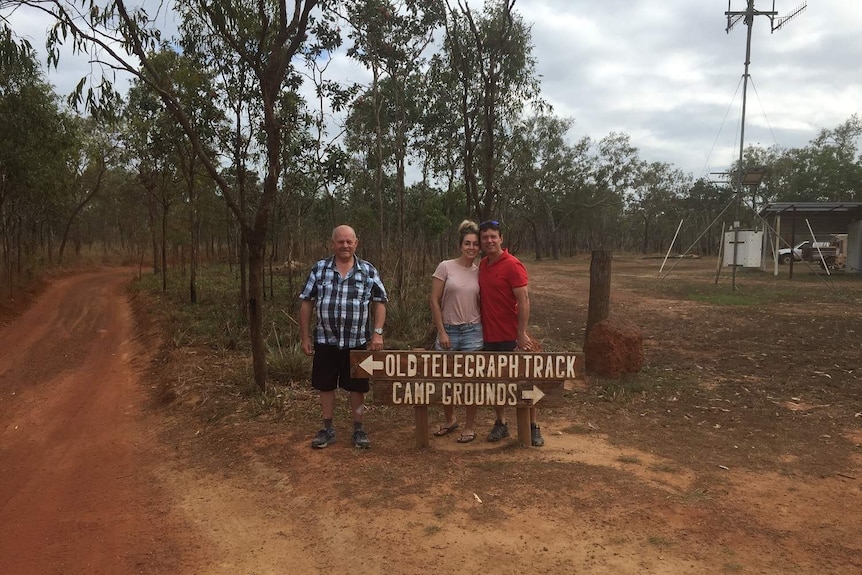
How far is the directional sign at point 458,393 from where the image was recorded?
3.98 metres

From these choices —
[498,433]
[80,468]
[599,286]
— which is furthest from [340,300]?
[599,286]

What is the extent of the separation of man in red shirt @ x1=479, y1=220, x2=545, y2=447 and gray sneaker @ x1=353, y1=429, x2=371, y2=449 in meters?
1.16

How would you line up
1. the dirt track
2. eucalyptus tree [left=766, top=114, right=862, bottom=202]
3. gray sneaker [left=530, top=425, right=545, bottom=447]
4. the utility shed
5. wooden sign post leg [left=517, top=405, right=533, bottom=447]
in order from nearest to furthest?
the dirt track, wooden sign post leg [left=517, top=405, right=533, bottom=447], gray sneaker [left=530, top=425, right=545, bottom=447], the utility shed, eucalyptus tree [left=766, top=114, right=862, bottom=202]

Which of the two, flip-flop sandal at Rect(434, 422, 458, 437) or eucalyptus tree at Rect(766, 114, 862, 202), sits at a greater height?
eucalyptus tree at Rect(766, 114, 862, 202)

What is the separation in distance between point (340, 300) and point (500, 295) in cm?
115

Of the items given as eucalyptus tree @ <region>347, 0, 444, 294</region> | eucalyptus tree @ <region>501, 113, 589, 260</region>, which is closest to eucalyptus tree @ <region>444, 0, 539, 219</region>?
eucalyptus tree @ <region>347, 0, 444, 294</region>

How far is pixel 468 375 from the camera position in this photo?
3.96 m

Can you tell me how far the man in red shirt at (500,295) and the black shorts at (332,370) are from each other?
0.97 m

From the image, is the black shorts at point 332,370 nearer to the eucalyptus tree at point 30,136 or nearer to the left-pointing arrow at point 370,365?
the left-pointing arrow at point 370,365

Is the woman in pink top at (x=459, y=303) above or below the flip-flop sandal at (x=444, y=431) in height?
above

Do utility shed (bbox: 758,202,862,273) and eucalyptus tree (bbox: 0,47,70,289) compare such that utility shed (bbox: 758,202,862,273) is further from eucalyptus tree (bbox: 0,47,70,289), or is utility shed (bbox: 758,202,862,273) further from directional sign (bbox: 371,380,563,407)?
eucalyptus tree (bbox: 0,47,70,289)

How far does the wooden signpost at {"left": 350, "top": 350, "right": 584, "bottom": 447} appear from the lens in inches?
155

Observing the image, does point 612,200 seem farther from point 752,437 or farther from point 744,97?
point 752,437

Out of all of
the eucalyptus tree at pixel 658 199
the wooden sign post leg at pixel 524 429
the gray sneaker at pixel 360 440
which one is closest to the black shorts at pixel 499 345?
the wooden sign post leg at pixel 524 429
